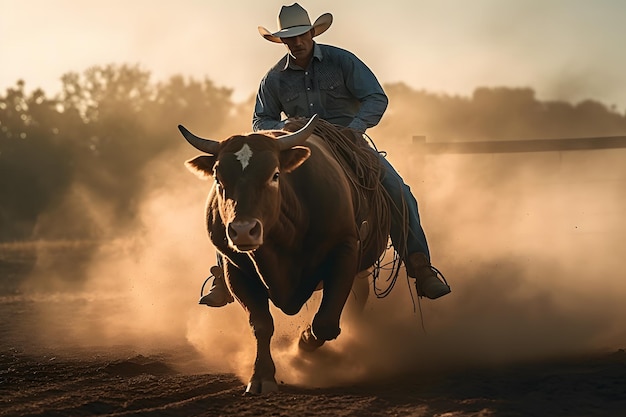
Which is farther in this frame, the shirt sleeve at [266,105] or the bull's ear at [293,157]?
the shirt sleeve at [266,105]

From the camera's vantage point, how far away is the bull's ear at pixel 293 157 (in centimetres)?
484

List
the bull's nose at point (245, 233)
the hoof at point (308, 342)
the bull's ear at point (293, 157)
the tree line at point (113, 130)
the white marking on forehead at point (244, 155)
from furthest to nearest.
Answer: the tree line at point (113, 130) < the hoof at point (308, 342) < the bull's ear at point (293, 157) < the white marking on forehead at point (244, 155) < the bull's nose at point (245, 233)

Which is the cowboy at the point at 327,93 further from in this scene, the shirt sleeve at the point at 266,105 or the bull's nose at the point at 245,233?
the bull's nose at the point at 245,233

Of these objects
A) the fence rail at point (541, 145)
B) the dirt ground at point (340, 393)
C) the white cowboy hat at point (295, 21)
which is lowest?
the dirt ground at point (340, 393)

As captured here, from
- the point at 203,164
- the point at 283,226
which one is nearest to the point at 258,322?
the point at 283,226

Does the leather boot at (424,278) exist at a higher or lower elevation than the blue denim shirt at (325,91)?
lower

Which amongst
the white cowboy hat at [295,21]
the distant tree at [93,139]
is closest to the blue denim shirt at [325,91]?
the white cowboy hat at [295,21]

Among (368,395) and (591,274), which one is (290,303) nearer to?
(368,395)

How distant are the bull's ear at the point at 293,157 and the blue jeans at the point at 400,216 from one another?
1.24 metres

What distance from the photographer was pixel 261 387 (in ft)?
16.3

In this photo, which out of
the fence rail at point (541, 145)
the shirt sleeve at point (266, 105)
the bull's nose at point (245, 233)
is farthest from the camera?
the fence rail at point (541, 145)

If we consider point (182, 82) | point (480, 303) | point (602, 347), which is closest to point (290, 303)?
point (602, 347)

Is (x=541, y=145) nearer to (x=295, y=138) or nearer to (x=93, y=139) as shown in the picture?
(x=295, y=138)

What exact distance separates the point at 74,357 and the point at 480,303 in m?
3.00
